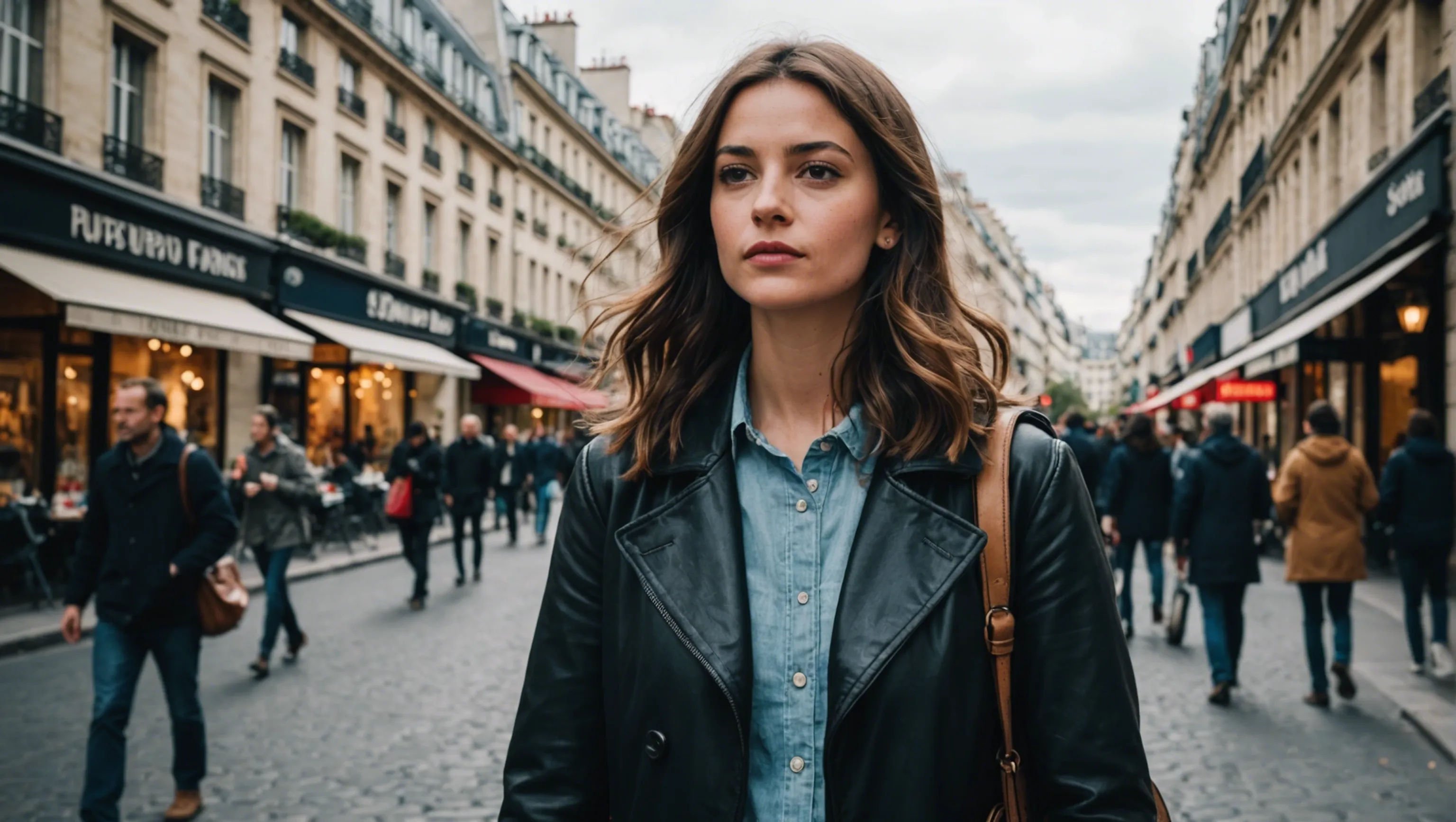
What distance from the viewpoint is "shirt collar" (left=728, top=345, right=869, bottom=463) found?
1.69 metres

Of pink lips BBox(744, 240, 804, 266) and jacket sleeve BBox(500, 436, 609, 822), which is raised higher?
pink lips BBox(744, 240, 804, 266)

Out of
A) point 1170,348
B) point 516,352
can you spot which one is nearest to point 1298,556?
point 516,352

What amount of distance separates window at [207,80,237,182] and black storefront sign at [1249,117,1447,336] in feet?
54.1

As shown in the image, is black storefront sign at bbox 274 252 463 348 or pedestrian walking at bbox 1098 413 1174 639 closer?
pedestrian walking at bbox 1098 413 1174 639

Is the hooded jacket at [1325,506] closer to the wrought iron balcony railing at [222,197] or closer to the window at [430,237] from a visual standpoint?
the wrought iron balcony railing at [222,197]

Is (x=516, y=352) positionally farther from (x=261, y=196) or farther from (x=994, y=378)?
(x=994, y=378)

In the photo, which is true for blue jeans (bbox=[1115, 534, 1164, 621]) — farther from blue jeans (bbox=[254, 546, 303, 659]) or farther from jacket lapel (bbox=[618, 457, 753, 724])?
jacket lapel (bbox=[618, 457, 753, 724])

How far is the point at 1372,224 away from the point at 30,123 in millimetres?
16447

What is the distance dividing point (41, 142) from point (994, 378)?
14.6 metres

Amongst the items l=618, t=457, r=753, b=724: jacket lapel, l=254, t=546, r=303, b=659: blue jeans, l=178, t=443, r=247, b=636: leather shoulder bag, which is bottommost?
l=254, t=546, r=303, b=659: blue jeans

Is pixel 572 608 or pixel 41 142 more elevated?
pixel 41 142

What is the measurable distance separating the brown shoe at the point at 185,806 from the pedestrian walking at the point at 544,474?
12.8 m

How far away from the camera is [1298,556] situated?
7.22m

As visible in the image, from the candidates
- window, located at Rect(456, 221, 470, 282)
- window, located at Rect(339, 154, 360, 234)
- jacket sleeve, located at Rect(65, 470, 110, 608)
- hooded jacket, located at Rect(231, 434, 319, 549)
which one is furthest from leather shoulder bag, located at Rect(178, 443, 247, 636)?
window, located at Rect(456, 221, 470, 282)
